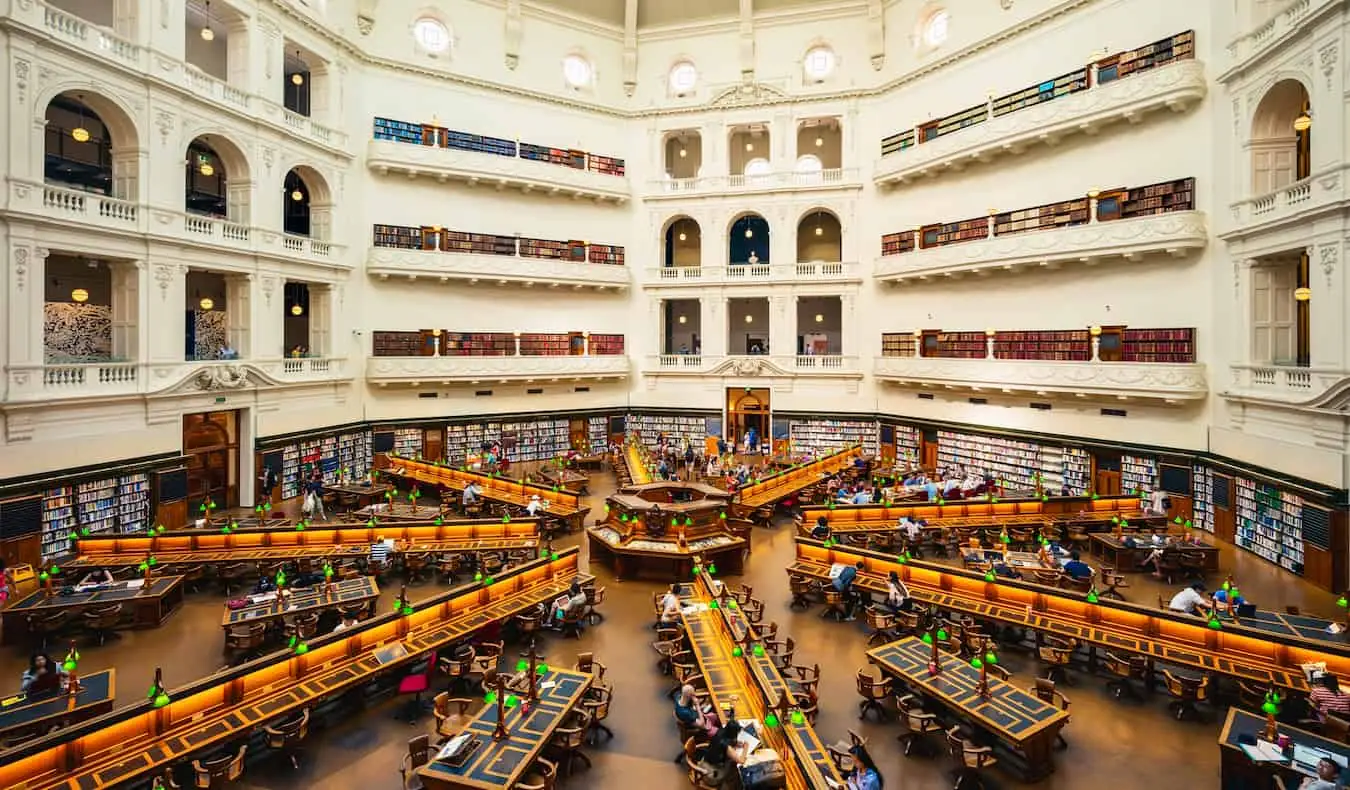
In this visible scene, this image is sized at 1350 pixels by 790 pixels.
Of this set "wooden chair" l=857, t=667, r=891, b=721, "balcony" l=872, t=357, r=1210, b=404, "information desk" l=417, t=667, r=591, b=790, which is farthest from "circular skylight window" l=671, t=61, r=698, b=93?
"information desk" l=417, t=667, r=591, b=790

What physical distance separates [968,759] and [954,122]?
2055 cm

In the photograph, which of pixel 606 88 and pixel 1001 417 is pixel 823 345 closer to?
pixel 1001 417

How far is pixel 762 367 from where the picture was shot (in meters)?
25.5

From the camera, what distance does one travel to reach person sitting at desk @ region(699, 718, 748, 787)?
6352 mm

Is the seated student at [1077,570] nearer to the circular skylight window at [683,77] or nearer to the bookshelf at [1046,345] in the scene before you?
the bookshelf at [1046,345]

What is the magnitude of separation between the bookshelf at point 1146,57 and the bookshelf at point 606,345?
17.3 metres

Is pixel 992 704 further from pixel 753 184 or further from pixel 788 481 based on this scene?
pixel 753 184

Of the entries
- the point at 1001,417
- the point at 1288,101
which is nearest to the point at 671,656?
the point at 1001,417

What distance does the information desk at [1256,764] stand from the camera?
600cm

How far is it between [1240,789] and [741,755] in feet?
15.5

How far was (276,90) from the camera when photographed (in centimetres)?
1903

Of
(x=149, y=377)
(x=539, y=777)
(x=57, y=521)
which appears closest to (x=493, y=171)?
(x=149, y=377)

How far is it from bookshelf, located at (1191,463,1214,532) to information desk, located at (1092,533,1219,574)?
3025 millimetres

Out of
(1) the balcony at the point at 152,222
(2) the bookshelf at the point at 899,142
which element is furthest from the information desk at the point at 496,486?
(2) the bookshelf at the point at 899,142
